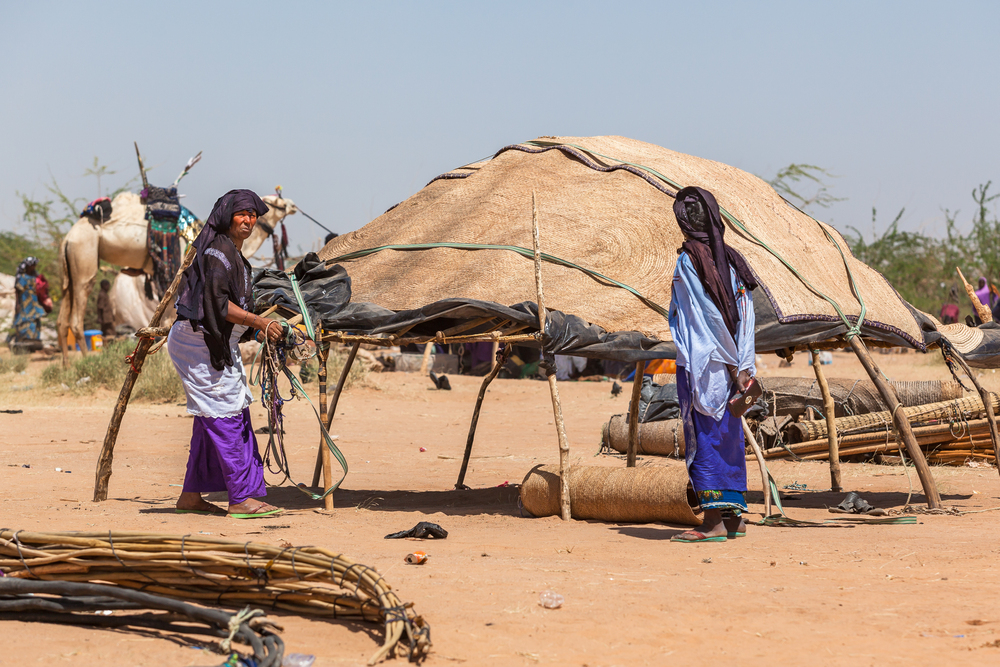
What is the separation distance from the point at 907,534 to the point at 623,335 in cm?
198

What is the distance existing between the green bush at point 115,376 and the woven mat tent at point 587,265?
7.29m

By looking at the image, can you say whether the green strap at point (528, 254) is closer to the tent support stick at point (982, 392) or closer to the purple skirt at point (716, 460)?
the purple skirt at point (716, 460)

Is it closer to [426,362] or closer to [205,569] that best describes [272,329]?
[205,569]

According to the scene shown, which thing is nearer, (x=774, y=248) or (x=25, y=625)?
(x=25, y=625)

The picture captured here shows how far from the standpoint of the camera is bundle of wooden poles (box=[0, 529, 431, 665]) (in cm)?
350

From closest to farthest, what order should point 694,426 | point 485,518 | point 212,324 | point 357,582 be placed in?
point 357,582, point 694,426, point 212,324, point 485,518

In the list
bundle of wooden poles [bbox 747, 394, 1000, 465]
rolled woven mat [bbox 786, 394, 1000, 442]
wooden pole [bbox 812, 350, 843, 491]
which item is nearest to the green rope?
wooden pole [bbox 812, 350, 843, 491]

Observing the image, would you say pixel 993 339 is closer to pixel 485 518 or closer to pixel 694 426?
pixel 694 426

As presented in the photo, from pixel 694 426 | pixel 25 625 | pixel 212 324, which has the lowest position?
pixel 25 625

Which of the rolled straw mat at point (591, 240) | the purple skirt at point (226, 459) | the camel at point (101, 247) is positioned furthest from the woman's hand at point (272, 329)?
the camel at point (101, 247)

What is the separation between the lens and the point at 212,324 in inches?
230

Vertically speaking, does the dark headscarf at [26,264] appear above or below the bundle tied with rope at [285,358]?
above

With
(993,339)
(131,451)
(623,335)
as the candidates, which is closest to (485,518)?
(623,335)

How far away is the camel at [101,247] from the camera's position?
15.7 meters
